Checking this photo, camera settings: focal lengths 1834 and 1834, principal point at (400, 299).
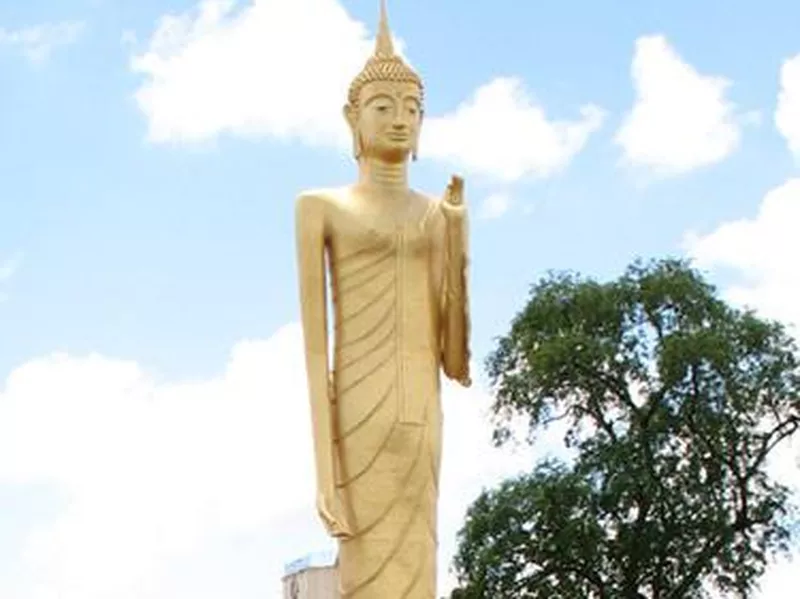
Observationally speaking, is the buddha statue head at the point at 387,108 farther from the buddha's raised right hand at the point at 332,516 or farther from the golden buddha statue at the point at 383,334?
the buddha's raised right hand at the point at 332,516

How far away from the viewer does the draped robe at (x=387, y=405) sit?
10.6 m

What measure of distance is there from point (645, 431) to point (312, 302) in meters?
15.2

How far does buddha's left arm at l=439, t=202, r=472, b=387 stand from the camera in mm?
10914

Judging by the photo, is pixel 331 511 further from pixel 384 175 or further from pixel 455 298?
pixel 384 175

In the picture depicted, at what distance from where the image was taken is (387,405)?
10734 millimetres

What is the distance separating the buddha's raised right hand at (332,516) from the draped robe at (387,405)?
0.05 metres

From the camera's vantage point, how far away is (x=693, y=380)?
83.9ft

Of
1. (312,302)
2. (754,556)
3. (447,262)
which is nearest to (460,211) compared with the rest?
(447,262)

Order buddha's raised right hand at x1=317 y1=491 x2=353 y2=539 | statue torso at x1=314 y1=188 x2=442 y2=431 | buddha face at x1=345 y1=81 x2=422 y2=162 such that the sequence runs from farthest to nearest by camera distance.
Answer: buddha face at x1=345 y1=81 x2=422 y2=162, statue torso at x1=314 y1=188 x2=442 y2=431, buddha's raised right hand at x1=317 y1=491 x2=353 y2=539

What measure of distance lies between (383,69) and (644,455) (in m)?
14.7

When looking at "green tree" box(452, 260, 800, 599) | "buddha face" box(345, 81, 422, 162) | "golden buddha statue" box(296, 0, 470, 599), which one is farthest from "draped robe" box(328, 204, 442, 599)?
"green tree" box(452, 260, 800, 599)

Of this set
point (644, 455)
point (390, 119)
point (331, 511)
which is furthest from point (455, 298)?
point (644, 455)

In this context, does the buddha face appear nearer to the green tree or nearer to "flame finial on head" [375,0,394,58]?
"flame finial on head" [375,0,394,58]

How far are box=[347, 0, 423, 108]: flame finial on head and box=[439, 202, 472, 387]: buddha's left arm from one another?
884mm
